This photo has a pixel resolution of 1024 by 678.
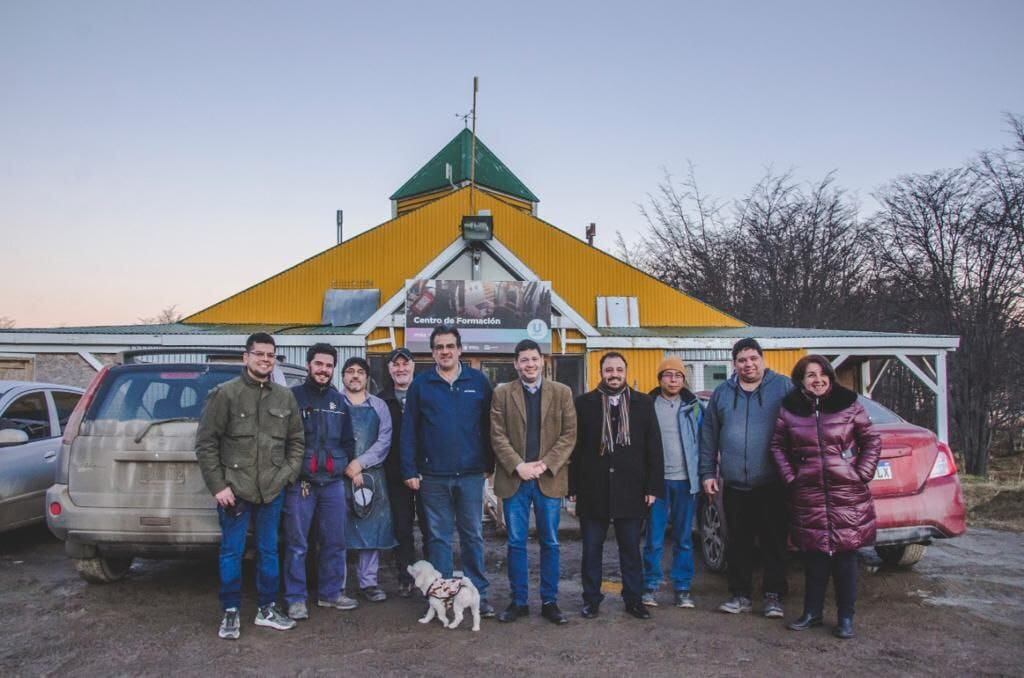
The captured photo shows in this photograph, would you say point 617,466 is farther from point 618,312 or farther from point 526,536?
point 618,312

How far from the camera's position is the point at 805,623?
4.70 metres

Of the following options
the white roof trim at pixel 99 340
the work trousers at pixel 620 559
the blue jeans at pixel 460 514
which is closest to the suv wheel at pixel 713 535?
the work trousers at pixel 620 559

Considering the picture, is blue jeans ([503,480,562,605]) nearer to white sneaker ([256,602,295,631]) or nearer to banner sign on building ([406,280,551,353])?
white sneaker ([256,602,295,631])

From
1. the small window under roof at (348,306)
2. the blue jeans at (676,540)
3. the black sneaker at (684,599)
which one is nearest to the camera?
the black sneaker at (684,599)

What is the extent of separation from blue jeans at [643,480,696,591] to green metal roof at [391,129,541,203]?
24734 millimetres

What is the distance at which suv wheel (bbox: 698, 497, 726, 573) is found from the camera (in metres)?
6.29

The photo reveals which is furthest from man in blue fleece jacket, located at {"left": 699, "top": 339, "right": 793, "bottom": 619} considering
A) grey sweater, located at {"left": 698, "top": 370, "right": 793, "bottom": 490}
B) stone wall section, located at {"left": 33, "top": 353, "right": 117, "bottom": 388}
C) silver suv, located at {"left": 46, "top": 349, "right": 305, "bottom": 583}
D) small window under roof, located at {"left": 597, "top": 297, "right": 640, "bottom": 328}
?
small window under roof, located at {"left": 597, "top": 297, "right": 640, "bottom": 328}

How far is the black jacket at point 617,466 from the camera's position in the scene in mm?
5066

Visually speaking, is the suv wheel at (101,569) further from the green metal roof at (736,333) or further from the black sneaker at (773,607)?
the green metal roof at (736,333)

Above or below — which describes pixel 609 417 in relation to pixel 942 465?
above

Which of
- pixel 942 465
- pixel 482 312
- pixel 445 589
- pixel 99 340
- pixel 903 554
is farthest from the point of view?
pixel 482 312

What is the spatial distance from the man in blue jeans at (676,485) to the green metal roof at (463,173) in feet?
79.8

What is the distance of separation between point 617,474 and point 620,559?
0.58 metres

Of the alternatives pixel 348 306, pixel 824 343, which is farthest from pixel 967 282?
pixel 348 306
